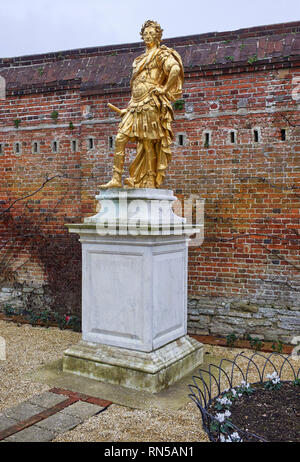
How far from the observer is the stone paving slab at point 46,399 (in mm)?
4016

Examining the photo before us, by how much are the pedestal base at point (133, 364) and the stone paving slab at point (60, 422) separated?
0.80m

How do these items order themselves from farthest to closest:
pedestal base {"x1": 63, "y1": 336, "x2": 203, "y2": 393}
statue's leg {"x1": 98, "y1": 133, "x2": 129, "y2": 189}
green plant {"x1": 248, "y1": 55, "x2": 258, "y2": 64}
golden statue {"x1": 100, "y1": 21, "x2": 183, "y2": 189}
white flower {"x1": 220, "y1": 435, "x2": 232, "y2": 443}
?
green plant {"x1": 248, "y1": 55, "x2": 258, "y2": 64} < statue's leg {"x1": 98, "y1": 133, "x2": 129, "y2": 189} < golden statue {"x1": 100, "y1": 21, "x2": 183, "y2": 189} < pedestal base {"x1": 63, "y1": 336, "x2": 203, "y2": 393} < white flower {"x1": 220, "y1": 435, "x2": 232, "y2": 443}

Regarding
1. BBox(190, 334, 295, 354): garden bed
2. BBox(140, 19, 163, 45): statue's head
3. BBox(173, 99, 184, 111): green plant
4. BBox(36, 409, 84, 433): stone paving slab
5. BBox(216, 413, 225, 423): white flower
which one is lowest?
BBox(190, 334, 295, 354): garden bed

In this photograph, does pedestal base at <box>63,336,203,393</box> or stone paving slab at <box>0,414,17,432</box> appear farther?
pedestal base at <box>63,336,203,393</box>

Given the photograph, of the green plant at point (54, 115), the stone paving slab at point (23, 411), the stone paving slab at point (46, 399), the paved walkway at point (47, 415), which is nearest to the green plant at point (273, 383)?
the paved walkway at point (47, 415)

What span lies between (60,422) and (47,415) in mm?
197

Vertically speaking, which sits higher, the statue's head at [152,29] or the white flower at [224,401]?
the statue's head at [152,29]

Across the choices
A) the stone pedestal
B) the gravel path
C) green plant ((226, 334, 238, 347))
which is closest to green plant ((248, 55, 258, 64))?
the stone pedestal

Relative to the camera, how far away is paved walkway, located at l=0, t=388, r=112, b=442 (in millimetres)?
3457

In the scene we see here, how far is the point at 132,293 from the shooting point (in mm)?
4523

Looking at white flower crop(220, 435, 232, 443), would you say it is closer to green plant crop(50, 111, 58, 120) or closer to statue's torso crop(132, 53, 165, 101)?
statue's torso crop(132, 53, 165, 101)

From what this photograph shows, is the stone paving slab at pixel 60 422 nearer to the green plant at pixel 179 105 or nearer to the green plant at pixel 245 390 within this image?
the green plant at pixel 245 390

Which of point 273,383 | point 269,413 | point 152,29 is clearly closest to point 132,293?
point 273,383

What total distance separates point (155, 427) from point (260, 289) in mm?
3097
